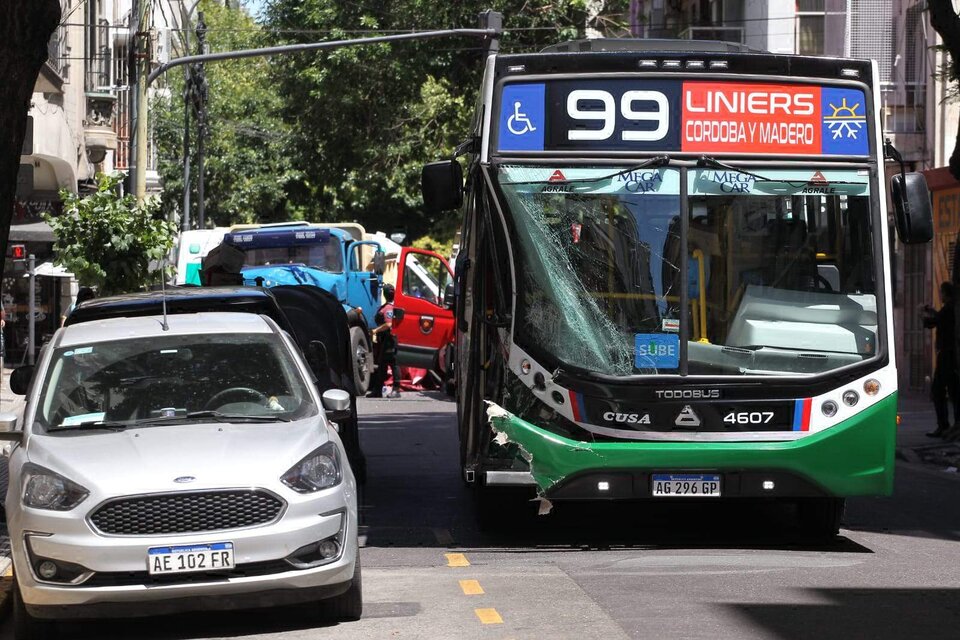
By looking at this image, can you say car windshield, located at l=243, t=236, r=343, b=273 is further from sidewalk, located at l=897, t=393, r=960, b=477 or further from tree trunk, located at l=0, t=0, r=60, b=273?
tree trunk, located at l=0, t=0, r=60, b=273

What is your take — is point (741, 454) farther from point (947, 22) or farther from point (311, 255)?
point (311, 255)

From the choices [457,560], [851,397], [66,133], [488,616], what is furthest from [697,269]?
[66,133]

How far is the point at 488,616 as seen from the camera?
805 centimetres

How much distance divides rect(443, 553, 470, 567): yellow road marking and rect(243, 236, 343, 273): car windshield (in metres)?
16.7

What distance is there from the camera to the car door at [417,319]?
27875 mm

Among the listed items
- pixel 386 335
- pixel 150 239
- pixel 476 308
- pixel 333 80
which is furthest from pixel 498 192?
pixel 333 80

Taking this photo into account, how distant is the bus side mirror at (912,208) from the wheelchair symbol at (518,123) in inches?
96.9

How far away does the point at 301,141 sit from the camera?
4291 centimetres

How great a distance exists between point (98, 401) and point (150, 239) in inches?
572

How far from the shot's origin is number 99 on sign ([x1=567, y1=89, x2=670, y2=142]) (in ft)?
34.4

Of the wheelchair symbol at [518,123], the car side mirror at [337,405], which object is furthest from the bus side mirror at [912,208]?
the car side mirror at [337,405]

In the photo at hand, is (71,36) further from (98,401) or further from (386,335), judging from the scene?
(98,401)

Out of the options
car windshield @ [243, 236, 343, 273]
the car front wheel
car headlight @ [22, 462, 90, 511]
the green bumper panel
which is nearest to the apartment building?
car windshield @ [243, 236, 343, 273]

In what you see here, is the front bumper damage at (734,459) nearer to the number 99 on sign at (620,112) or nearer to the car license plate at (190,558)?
the number 99 on sign at (620,112)
